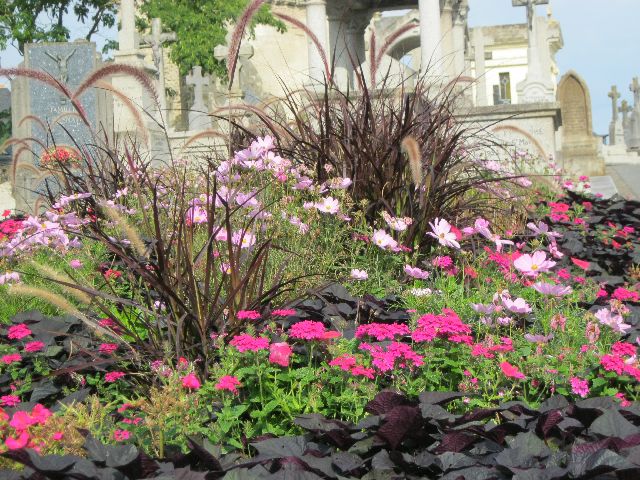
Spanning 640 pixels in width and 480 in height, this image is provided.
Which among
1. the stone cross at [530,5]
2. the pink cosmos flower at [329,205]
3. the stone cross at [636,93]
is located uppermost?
the stone cross at [530,5]

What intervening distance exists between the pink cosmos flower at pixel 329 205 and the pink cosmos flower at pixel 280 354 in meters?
1.67

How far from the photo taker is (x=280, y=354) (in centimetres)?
268

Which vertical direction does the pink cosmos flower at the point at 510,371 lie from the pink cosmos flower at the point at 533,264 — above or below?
below

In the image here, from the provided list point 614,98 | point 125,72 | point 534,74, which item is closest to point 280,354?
point 125,72

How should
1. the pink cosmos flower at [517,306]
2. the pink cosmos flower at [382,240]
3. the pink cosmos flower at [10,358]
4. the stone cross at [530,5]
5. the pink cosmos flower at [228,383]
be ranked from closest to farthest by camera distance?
the pink cosmos flower at [228,383], the pink cosmos flower at [10,358], the pink cosmos flower at [517,306], the pink cosmos flower at [382,240], the stone cross at [530,5]

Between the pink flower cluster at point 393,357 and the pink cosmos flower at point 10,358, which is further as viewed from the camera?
the pink cosmos flower at point 10,358

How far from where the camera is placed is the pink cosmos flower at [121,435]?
2395mm

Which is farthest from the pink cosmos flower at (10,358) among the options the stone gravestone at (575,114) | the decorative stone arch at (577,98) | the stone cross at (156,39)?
the decorative stone arch at (577,98)

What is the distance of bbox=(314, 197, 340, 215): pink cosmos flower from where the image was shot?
4.36 m

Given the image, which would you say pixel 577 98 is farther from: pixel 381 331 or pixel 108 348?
pixel 108 348

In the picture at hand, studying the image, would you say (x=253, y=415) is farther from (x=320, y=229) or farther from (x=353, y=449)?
(x=320, y=229)

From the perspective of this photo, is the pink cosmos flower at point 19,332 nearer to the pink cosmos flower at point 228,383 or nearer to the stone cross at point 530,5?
the pink cosmos flower at point 228,383

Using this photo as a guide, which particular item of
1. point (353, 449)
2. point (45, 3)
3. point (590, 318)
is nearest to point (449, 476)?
point (353, 449)

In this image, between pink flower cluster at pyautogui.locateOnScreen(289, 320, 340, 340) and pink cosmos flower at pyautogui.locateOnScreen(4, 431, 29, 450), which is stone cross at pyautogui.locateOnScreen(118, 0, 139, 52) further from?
pink cosmos flower at pyautogui.locateOnScreen(4, 431, 29, 450)
